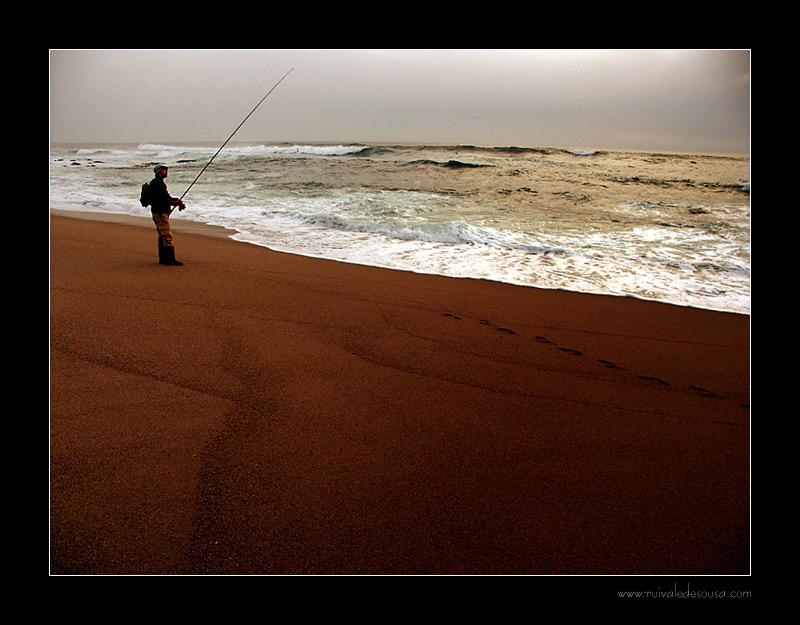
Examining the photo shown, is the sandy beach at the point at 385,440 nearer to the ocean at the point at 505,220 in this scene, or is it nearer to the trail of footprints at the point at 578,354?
the trail of footprints at the point at 578,354

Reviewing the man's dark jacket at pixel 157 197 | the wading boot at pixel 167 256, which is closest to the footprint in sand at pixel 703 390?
the wading boot at pixel 167 256

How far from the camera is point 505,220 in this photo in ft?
35.4

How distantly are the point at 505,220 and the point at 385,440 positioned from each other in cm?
936

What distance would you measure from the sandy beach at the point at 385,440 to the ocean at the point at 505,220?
222 centimetres

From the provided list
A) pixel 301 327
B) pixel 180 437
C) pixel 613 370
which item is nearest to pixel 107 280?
pixel 301 327

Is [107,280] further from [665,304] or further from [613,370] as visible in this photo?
[665,304]

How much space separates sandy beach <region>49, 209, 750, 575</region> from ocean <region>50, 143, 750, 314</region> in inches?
87.3

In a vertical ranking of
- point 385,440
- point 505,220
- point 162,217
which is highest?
point 505,220

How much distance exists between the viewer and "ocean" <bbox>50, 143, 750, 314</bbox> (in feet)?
20.9

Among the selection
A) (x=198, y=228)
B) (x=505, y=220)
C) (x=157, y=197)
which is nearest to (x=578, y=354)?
(x=157, y=197)

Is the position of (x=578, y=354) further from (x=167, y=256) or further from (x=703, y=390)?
(x=167, y=256)

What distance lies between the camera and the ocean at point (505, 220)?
636cm

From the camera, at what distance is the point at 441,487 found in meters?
2.04

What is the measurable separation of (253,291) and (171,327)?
3.90 feet
